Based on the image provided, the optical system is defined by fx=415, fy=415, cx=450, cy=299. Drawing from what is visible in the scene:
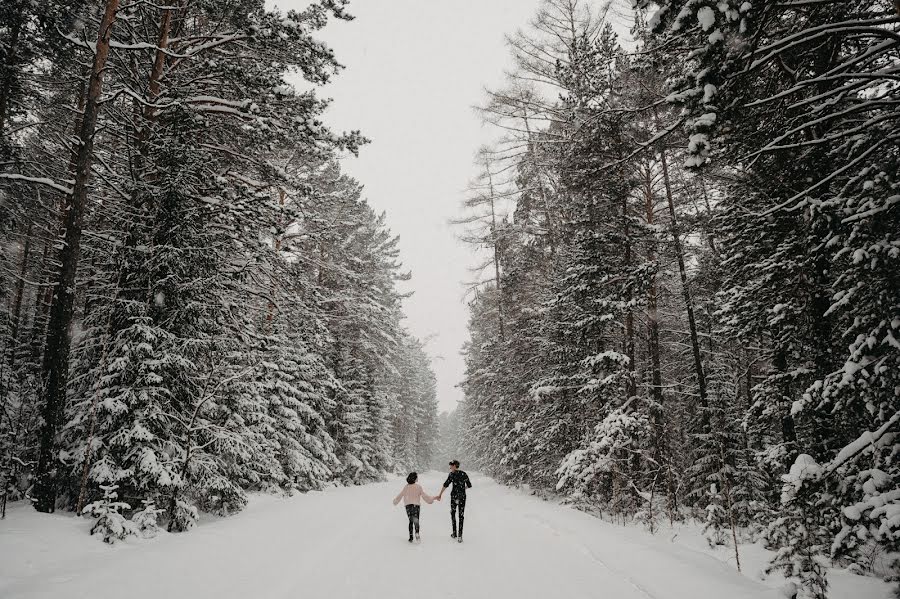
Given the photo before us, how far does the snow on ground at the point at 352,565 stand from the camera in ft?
18.0

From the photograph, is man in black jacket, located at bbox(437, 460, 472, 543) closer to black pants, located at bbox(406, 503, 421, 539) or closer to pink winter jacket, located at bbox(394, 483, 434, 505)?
pink winter jacket, located at bbox(394, 483, 434, 505)

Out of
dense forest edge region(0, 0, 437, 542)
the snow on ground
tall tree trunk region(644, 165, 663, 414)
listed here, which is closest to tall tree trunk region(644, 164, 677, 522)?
tall tree trunk region(644, 165, 663, 414)

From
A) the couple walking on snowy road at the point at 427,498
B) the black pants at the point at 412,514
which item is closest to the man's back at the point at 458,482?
the couple walking on snowy road at the point at 427,498

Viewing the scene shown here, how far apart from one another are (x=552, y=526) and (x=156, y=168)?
13.1 m

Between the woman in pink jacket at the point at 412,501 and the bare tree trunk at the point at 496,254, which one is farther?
the bare tree trunk at the point at 496,254

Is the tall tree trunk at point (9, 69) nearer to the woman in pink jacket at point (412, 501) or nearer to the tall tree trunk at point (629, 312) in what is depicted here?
the woman in pink jacket at point (412, 501)

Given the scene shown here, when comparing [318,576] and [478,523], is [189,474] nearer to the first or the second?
[318,576]

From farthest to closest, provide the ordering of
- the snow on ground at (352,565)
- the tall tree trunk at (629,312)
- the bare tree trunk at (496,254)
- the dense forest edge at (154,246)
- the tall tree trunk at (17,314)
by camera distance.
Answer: the bare tree trunk at (496,254) < the tall tree trunk at (629,312) < the tall tree trunk at (17,314) < the dense forest edge at (154,246) < the snow on ground at (352,565)

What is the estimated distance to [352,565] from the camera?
7.05 m

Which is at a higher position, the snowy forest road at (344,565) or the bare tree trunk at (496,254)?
the bare tree trunk at (496,254)

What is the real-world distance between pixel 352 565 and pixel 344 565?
13 cm

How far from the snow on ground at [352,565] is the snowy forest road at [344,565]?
0.02 metres

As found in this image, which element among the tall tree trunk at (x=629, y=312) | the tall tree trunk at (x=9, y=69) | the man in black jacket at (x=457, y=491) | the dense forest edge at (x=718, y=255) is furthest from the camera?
the tall tree trunk at (x=629, y=312)

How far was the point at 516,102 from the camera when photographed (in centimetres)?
1284
